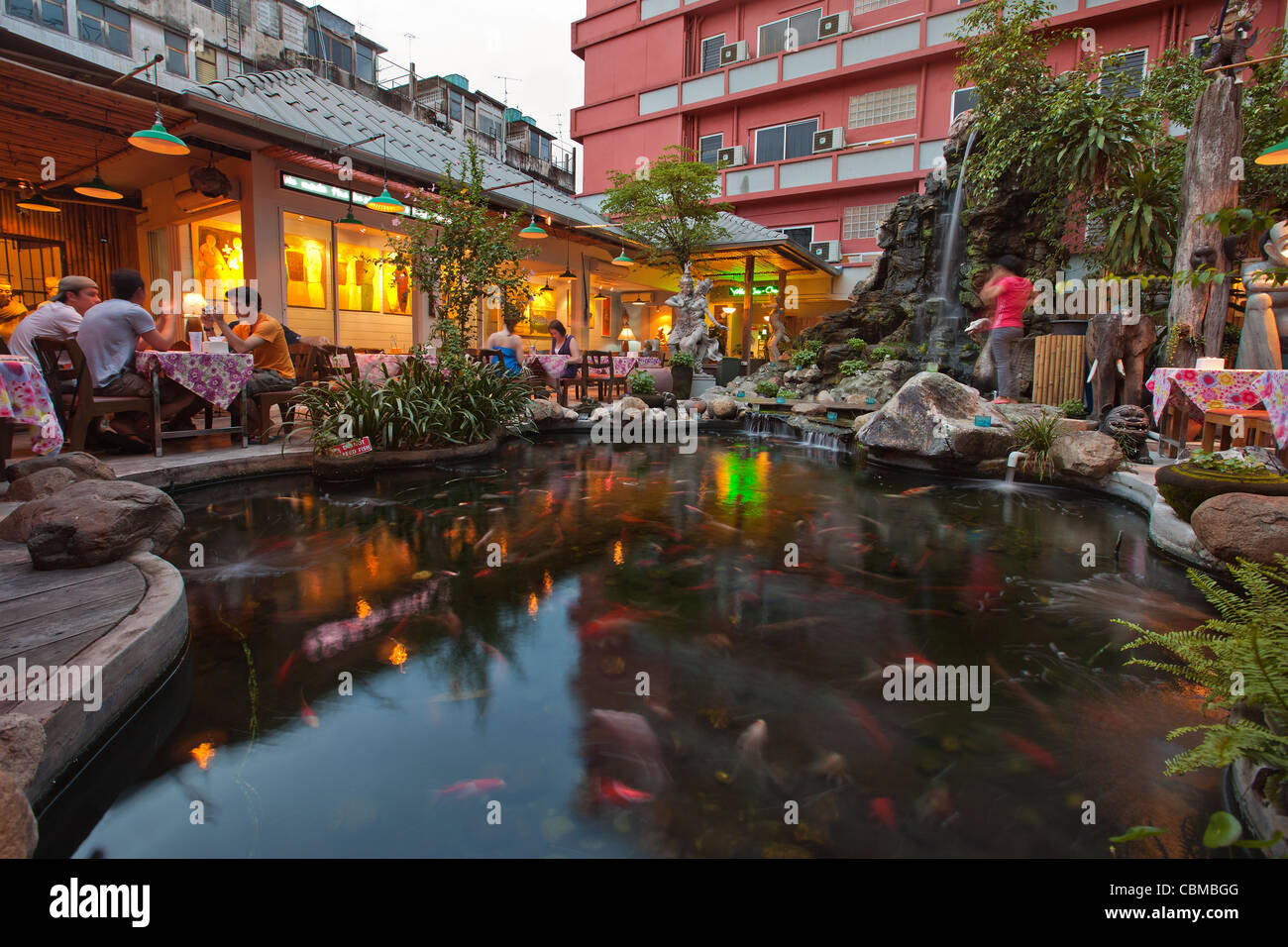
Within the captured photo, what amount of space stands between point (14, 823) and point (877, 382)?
42.4 feet

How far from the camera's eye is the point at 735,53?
2197cm

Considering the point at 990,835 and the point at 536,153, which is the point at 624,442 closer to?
the point at 990,835

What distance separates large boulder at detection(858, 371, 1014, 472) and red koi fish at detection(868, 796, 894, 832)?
5767mm

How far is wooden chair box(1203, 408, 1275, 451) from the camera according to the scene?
16.5ft

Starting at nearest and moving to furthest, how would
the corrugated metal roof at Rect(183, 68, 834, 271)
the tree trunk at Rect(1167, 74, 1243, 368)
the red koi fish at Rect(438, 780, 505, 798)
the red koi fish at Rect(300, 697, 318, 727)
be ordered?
the red koi fish at Rect(438, 780, 505, 798) → the red koi fish at Rect(300, 697, 318, 727) → the tree trunk at Rect(1167, 74, 1243, 368) → the corrugated metal roof at Rect(183, 68, 834, 271)

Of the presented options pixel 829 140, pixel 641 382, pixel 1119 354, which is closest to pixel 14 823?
pixel 1119 354

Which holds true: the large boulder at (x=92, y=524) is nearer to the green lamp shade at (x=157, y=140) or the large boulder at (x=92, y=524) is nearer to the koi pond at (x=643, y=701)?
the koi pond at (x=643, y=701)

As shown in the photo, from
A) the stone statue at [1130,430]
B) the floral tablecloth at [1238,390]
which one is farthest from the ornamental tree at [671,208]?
the floral tablecloth at [1238,390]

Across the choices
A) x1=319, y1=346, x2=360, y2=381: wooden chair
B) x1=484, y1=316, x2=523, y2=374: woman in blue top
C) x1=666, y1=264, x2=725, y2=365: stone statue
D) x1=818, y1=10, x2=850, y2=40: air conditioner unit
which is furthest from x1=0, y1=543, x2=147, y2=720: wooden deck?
x1=818, y1=10, x2=850, y2=40: air conditioner unit

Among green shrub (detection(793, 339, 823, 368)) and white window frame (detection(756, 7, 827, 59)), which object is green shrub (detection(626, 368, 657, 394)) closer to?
green shrub (detection(793, 339, 823, 368))

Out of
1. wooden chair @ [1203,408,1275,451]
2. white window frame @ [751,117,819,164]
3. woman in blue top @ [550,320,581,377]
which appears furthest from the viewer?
white window frame @ [751,117,819,164]

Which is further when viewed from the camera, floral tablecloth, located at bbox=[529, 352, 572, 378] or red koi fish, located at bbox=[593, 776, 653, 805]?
floral tablecloth, located at bbox=[529, 352, 572, 378]

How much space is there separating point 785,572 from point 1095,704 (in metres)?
1.73

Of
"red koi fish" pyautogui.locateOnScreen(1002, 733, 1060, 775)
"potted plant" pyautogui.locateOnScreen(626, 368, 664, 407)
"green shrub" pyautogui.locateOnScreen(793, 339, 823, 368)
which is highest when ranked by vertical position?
"green shrub" pyautogui.locateOnScreen(793, 339, 823, 368)
